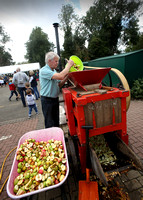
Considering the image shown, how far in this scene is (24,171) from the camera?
1.62 m

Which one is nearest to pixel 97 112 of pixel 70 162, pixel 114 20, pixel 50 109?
pixel 50 109

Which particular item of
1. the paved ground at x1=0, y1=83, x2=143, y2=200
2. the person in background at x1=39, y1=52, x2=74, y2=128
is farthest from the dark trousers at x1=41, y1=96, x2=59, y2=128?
the paved ground at x1=0, y1=83, x2=143, y2=200

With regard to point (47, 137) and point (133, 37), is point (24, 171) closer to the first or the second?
point (47, 137)

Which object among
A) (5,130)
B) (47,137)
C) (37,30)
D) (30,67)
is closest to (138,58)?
(47,137)

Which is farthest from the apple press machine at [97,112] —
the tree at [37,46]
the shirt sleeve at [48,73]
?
the tree at [37,46]

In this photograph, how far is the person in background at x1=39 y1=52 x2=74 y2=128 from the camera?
2.26 m

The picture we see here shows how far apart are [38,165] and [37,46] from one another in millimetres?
41865

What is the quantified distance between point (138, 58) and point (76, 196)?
266 inches

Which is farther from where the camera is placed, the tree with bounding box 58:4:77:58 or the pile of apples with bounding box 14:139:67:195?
the tree with bounding box 58:4:77:58

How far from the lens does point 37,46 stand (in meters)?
37.4

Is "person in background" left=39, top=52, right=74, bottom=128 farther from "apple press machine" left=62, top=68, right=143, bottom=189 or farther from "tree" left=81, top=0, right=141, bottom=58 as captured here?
"tree" left=81, top=0, right=141, bottom=58

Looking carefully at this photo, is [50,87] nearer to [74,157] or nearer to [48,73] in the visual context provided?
[48,73]

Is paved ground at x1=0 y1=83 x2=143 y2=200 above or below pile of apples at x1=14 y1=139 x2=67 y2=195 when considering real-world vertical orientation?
below

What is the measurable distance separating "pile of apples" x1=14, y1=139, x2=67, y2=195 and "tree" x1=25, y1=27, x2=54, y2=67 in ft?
122
